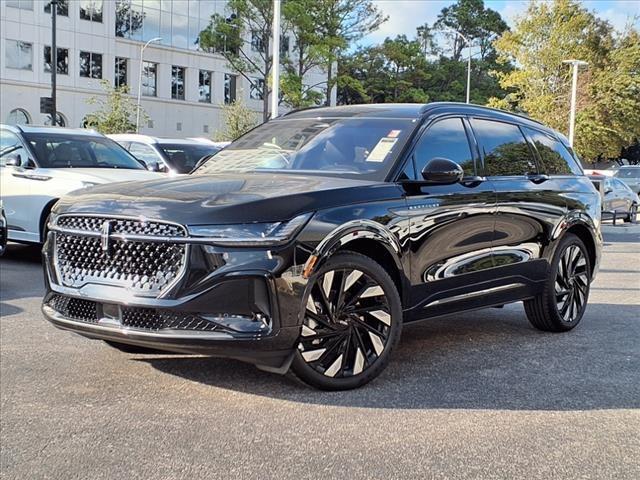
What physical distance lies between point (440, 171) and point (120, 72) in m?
47.4

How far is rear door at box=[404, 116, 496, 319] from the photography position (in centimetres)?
495

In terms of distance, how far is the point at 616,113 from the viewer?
39.4 m

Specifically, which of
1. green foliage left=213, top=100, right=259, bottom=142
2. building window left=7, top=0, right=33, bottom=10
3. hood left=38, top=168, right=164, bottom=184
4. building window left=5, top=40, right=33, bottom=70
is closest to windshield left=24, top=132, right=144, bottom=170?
hood left=38, top=168, right=164, bottom=184

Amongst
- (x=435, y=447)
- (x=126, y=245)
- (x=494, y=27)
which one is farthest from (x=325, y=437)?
(x=494, y=27)

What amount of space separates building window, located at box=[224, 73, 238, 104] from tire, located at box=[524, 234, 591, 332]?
50.6m

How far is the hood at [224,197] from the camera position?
405 cm

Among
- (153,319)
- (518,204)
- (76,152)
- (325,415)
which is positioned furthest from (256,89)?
(325,415)

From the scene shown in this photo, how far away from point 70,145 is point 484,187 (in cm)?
683

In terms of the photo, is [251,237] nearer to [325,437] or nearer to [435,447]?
[325,437]

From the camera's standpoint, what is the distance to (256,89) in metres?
55.2

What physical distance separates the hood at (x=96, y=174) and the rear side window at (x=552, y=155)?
4894 millimetres

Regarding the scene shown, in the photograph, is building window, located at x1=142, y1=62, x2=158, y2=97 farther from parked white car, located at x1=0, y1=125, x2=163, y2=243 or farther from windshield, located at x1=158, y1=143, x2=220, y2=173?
parked white car, located at x1=0, y1=125, x2=163, y2=243

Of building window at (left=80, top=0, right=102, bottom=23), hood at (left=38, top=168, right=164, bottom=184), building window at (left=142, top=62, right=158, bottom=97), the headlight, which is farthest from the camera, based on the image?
building window at (left=142, top=62, right=158, bottom=97)

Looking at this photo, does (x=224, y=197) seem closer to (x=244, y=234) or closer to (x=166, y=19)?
(x=244, y=234)
